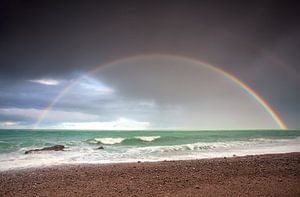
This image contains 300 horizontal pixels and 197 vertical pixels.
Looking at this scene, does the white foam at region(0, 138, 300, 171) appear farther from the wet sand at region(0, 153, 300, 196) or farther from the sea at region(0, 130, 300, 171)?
the wet sand at region(0, 153, 300, 196)

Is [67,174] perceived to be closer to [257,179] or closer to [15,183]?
[15,183]

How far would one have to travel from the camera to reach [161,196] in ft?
24.2

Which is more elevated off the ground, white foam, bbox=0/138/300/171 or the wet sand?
the wet sand

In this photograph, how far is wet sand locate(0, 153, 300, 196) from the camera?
7844 millimetres

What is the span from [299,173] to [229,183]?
3.40 m

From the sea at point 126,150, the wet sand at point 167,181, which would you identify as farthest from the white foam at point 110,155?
the wet sand at point 167,181

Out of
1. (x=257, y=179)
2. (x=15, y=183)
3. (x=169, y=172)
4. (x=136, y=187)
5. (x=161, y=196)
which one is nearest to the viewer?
(x=161, y=196)

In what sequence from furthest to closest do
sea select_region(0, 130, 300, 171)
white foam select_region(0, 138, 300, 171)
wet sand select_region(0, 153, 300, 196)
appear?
sea select_region(0, 130, 300, 171)
white foam select_region(0, 138, 300, 171)
wet sand select_region(0, 153, 300, 196)

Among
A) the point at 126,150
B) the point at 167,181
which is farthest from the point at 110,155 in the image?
the point at 167,181

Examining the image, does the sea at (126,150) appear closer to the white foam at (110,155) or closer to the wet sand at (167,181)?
the white foam at (110,155)

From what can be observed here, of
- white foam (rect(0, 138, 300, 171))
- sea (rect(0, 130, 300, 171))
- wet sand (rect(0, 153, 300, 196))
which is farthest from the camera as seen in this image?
sea (rect(0, 130, 300, 171))

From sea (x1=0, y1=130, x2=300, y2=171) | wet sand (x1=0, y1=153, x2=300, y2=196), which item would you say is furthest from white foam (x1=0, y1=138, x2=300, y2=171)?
wet sand (x1=0, y1=153, x2=300, y2=196)

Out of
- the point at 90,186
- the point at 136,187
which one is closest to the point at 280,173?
the point at 136,187

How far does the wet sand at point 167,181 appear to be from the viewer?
25.7 feet
